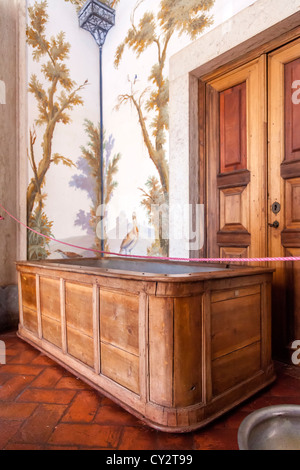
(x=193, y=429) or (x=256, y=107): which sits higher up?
(x=256, y=107)

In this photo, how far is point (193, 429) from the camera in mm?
1513

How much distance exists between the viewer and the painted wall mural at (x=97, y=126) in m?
3.48

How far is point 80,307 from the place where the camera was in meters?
2.11

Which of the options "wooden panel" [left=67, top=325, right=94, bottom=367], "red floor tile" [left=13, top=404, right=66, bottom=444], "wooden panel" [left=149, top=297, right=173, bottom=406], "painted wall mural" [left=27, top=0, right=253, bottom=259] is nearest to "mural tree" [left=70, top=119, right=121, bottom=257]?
"painted wall mural" [left=27, top=0, right=253, bottom=259]

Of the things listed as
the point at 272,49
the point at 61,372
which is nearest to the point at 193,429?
the point at 61,372

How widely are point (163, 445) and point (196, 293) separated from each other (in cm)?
73

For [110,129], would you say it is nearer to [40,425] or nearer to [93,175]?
[93,175]

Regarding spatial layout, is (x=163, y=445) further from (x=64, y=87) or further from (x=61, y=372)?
(x=64, y=87)

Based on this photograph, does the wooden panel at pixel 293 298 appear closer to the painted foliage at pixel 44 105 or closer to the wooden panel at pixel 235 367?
the wooden panel at pixel 235 367

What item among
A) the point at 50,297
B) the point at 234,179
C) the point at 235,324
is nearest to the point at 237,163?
the point at 234,179

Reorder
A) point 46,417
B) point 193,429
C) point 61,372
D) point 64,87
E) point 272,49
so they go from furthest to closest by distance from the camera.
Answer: point 64,87, point 272,49, point 61,372, point 46,417, point 193,429

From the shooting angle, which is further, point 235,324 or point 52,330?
point 52,330

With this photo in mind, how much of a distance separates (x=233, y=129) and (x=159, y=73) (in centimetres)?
126

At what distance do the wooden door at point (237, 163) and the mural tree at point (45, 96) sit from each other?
2036 millimetres
